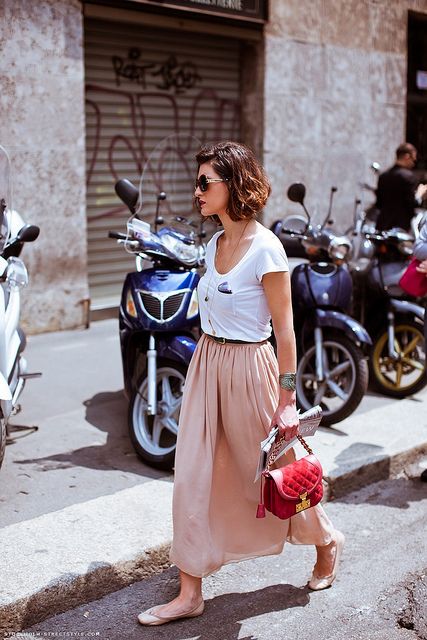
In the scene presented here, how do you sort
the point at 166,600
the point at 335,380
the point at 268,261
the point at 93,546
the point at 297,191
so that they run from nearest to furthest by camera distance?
the point at 268,261 → the point at 166,600 → the point at 93,546 → the point at 297,191 → the point at 335,380

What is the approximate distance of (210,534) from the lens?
3.42 meters

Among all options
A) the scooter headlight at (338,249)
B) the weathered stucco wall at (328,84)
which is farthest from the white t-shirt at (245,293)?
the weathered stucco wall at (328,84)

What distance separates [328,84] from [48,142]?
4.03m

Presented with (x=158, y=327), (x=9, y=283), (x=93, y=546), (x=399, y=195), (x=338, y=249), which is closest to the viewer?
(x=93, y=546)

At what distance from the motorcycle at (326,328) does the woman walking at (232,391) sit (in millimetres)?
2073

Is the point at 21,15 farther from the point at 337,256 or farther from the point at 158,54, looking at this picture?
the point at 337,256

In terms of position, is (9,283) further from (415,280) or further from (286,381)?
(415,280)

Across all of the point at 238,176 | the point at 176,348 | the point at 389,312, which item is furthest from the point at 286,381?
the point at 389,312

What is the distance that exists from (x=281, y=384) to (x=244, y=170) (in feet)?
2.59

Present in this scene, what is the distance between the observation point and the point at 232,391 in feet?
11.1

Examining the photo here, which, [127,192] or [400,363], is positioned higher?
[127,192]

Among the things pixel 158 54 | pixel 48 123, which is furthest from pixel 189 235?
pixel 158 54

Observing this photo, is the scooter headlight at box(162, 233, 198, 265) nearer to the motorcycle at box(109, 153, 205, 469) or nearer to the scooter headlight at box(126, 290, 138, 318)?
the motorcycle at box(109, 153, 205, 469)

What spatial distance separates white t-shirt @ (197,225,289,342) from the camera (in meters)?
3.28
